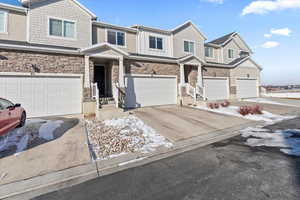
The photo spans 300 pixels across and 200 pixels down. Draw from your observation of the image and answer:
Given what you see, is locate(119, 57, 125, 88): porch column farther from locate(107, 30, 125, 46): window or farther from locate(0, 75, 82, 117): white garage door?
locate(107, 30, 125, 46): window

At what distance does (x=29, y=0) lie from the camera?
36.8ft

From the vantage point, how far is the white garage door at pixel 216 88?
644 inches

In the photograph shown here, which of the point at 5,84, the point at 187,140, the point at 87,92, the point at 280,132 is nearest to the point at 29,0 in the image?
the point at 5,84

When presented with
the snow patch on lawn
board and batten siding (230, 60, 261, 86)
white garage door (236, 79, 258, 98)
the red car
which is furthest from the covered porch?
white garage door (236, 79, 258, 98)

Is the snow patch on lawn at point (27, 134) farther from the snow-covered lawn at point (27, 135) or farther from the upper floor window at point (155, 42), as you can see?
the upper floor window at point (155, 42)

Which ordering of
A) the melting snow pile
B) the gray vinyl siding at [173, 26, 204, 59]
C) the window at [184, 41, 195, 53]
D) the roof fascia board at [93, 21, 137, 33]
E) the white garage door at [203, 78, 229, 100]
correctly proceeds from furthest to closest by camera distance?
the window at [184, 41, 195, 53] → the gray vinyl siding at [173, 26, 204, 59] → the white garage door at [203, 78, 229, 100] → the roof fascia board at [93, 21, 137, 33] → the melting snow pile

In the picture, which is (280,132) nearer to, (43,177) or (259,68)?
(43,177)

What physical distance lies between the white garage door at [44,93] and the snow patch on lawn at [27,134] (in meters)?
1.55

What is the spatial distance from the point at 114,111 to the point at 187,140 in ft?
15.9

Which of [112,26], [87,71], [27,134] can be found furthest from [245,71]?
[27,134]

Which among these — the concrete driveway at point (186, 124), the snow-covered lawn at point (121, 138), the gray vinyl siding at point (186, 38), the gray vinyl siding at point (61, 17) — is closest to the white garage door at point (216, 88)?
the gray vinyl siding at point (186, 38)

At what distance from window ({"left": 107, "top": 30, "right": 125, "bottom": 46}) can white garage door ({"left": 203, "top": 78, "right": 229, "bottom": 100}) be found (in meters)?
8.88

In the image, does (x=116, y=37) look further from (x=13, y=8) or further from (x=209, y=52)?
Answer: (x=209, y=52)

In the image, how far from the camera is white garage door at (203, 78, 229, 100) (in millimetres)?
16359
